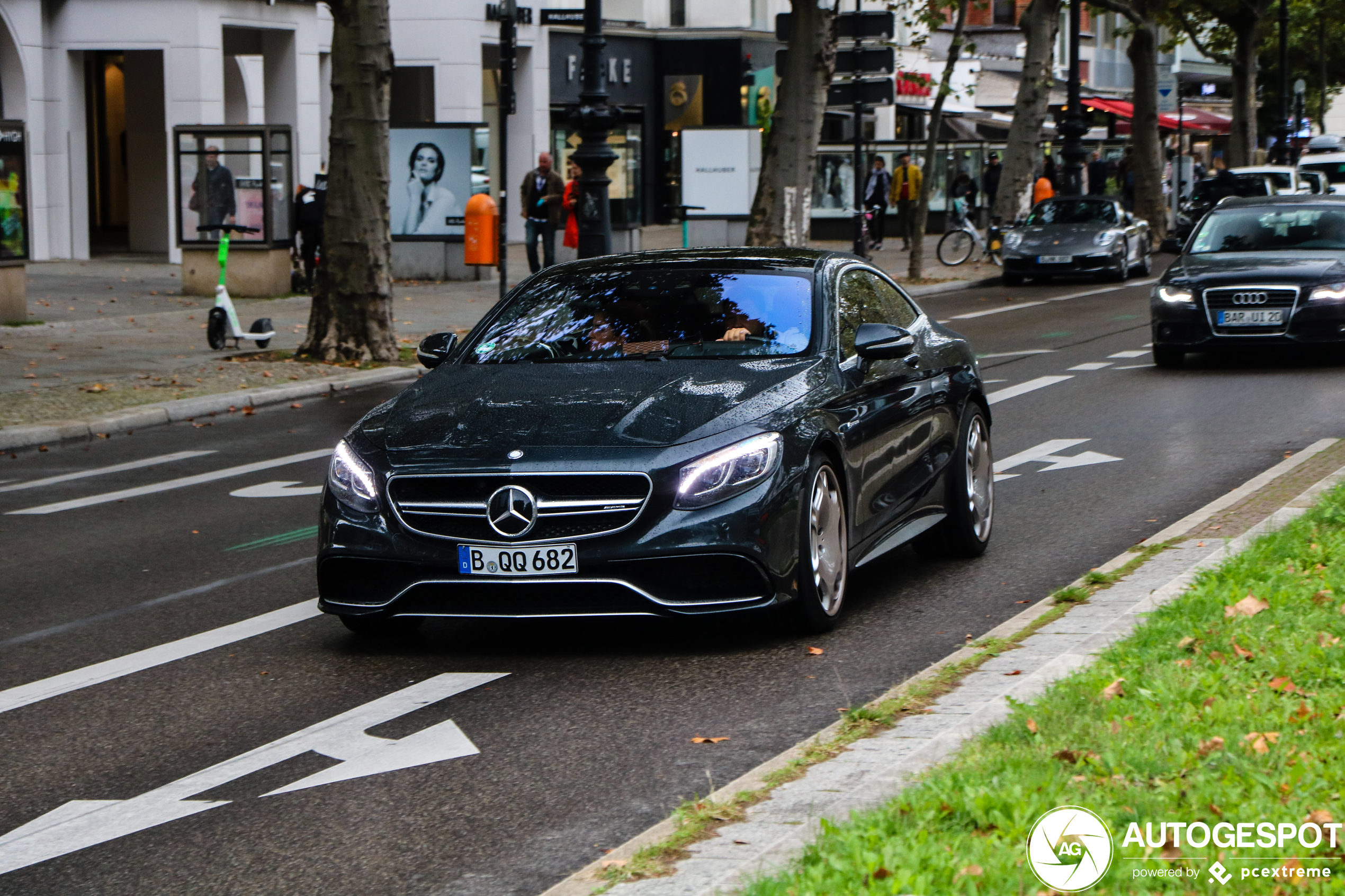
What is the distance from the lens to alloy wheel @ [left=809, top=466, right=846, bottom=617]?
23.3 ft

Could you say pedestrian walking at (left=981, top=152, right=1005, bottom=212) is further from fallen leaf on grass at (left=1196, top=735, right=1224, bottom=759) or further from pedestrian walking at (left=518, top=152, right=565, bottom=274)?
fallen leaf on grass at (left=1196, top=735, right=1224, bottom=759)

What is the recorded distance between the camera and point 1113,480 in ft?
37.0

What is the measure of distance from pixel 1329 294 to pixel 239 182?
50.9 ft

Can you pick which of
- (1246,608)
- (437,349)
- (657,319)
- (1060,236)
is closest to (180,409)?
(437,349)

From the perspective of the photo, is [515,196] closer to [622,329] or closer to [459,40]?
[459,40]

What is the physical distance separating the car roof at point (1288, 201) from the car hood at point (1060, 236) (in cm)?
1257

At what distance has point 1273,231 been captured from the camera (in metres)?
18.4

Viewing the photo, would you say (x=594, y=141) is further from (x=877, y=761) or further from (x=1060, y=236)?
(x=877, y=761)

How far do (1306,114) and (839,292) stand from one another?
95941 millimetres

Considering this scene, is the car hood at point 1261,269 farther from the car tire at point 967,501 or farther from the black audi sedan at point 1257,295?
the car tire at point 967,501

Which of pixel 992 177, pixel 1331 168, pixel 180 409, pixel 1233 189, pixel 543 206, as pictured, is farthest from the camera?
pixel 1331 168

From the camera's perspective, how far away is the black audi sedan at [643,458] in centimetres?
670

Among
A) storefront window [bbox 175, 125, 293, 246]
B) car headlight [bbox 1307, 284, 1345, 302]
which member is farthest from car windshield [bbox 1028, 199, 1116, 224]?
car headlight [bbox 1307, 284, 1345, 302]

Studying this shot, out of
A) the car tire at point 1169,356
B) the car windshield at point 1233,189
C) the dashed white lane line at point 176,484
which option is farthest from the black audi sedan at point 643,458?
the car windshield at point 1233,189
